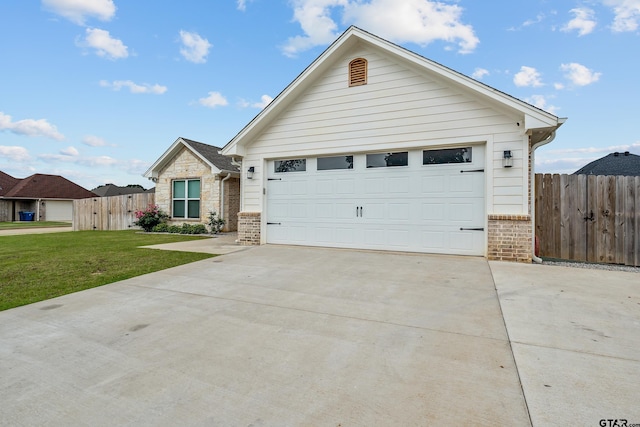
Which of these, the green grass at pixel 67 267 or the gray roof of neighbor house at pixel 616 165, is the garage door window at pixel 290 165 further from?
the gray roof of neighbor house at pixel 616 165

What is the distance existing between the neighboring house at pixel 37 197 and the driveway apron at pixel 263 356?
34.4m

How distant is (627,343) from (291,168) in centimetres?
761

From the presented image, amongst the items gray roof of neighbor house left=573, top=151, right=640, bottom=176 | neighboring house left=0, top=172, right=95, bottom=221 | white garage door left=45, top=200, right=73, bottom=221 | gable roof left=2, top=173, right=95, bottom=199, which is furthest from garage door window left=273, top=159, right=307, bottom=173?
white garage door left=45, top=200, right=73, bottom=221

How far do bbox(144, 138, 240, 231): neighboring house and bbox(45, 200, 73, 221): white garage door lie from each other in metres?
23.9

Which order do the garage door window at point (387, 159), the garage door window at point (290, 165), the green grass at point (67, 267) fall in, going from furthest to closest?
the garage door window at point (290, 165) → the garage door window at point (387, 159) → the green grass at point (67, 267)

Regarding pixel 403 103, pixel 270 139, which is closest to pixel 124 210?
pixel 270 139

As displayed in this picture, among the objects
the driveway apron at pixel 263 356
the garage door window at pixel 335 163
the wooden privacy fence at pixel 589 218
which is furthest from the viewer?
the garage door window at pixel 335 163

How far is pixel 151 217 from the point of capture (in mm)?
14281

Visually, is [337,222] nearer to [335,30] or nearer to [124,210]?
[335,30]

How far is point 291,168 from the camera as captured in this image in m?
8.95

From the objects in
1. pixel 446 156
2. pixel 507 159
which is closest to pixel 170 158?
pixel 446 156

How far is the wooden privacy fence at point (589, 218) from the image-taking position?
6379mm

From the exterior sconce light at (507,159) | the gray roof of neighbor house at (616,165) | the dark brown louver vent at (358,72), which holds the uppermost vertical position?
the dark brown louver vent at (358,72)

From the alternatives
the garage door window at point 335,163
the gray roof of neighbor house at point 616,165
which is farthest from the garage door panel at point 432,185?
the gray roof of neighbor house at point 616,165
